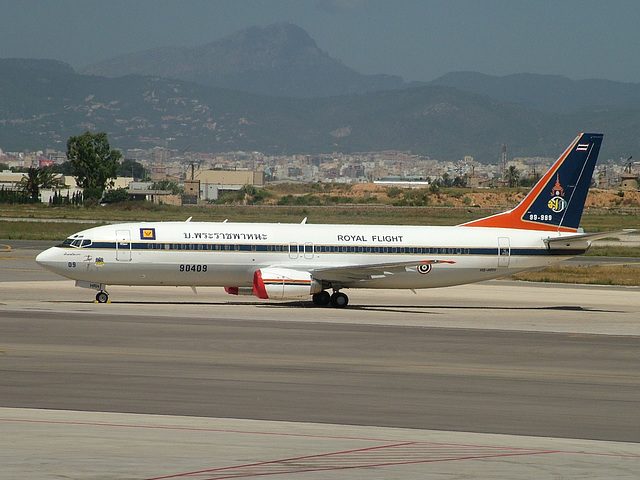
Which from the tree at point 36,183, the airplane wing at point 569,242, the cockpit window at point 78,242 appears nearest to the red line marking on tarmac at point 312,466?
the cockpit window at point 78,242

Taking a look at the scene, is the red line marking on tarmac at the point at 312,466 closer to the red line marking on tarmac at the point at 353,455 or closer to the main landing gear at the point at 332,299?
the red line marking on tarmac at the point at 353,455

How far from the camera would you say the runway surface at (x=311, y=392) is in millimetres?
13227

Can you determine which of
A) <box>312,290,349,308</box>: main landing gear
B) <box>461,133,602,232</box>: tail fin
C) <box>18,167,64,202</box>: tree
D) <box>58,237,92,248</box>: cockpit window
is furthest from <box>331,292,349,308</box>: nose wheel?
<box>18,167,64,202</box>: tree

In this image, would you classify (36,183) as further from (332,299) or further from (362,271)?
(362,271)

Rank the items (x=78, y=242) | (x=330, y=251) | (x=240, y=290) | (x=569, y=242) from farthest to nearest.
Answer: (x=569, y=242)
(x=240, y=290)
(x=330, y=251)
(x=78, y=242)

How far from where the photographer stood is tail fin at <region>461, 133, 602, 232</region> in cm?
4325

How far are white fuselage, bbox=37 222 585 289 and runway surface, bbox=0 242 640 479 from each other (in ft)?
5.40

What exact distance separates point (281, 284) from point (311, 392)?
18.5m

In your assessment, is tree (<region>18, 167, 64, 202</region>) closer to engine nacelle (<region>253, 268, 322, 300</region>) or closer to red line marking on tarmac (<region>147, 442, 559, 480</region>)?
engine nacelle (<region>253, 268, 322, 300</region>)

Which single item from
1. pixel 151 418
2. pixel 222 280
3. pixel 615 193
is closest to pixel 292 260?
pixel 222 280

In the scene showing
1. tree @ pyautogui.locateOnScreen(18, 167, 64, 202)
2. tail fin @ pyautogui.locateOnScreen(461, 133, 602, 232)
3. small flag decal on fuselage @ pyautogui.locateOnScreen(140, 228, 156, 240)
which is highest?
tree @ pyautogui.locateOnScreen(18, 167, 64, 202)

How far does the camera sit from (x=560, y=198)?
143 feet

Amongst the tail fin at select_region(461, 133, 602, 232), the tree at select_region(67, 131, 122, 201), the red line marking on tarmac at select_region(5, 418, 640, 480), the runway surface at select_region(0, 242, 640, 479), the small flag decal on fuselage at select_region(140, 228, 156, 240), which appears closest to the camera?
the red line marking on tarmac at select_region(5, 418, 640, 480)

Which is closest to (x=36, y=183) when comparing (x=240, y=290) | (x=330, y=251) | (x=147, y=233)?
(x=147, y=233)
